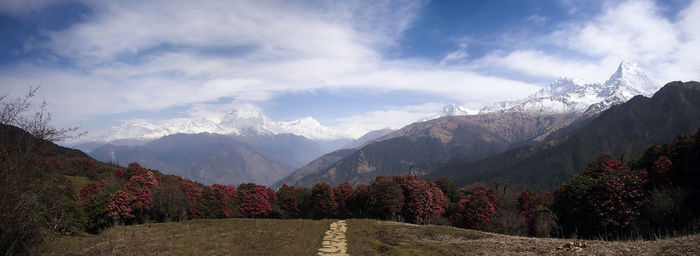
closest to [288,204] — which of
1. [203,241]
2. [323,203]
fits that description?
[323,203]

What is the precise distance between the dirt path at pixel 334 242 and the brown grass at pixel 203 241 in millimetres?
686

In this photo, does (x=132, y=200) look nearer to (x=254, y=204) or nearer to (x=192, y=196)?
(x=192, y=196)

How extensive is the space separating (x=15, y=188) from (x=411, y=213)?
54.7 metres

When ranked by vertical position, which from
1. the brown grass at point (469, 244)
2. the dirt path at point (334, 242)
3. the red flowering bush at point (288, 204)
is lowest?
the red flowering bush at point (288, 204)

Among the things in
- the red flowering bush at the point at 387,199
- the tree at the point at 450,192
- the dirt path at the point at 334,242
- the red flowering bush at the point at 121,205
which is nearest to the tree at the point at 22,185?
the dirt path at the point at 334,242

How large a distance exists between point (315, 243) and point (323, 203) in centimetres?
5111

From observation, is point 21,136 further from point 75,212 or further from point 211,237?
point 75,212

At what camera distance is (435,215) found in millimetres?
60938

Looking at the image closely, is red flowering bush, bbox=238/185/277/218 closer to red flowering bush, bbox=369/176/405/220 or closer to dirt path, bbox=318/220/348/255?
red flowering bush, bbox=369/176/405/220

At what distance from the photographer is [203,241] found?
2820 cm

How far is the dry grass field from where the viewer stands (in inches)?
752

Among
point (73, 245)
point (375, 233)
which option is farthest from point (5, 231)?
point (375, 233)

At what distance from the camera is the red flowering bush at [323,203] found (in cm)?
7731

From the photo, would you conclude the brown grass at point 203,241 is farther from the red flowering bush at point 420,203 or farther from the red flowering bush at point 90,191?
the red flowering bush at point 420,203
